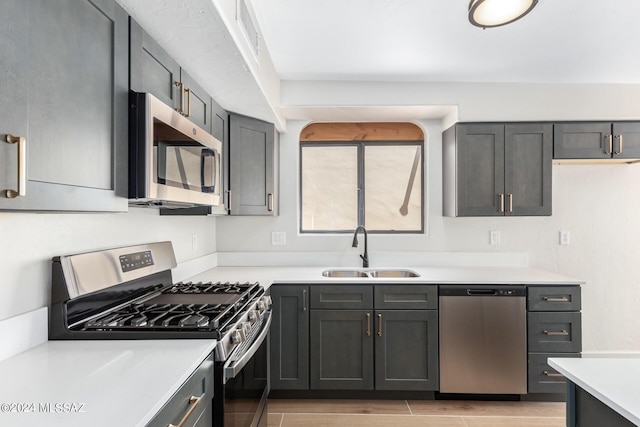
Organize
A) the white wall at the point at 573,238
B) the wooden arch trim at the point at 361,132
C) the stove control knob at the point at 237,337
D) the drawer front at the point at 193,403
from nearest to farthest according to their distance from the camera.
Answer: the drawer front at the point at 193,403
the stove control knob at the point at 237,337
the white wall at the point at 573,238
the wooden arch trim at the point at 361,132

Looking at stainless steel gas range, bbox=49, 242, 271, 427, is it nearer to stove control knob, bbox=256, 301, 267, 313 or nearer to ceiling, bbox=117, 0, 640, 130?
stove control knob, bbox=256, 301, 267, 313

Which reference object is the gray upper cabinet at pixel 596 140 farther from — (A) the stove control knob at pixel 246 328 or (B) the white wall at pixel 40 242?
(B) the white wall at pixel 40 242

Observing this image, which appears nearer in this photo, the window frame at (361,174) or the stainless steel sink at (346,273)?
the stainless steel sink at (346,273)

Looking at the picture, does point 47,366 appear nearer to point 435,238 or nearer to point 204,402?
point 204,402

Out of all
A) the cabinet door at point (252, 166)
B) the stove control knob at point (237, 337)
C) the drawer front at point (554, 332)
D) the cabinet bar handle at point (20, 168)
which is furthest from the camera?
the cabinet door at point (252, 166)

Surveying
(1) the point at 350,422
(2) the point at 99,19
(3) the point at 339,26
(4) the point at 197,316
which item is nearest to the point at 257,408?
(4) the point at 197,316

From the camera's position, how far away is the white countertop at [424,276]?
257 centimetres

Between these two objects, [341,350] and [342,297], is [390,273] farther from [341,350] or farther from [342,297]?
[341,350]

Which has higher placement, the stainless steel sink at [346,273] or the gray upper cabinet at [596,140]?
the gray upper cabinet at [596,140]

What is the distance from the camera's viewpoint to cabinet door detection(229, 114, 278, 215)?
2662 mm

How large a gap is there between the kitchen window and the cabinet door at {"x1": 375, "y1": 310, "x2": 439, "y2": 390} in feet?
3.19

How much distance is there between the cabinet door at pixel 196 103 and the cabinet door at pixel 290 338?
118cm

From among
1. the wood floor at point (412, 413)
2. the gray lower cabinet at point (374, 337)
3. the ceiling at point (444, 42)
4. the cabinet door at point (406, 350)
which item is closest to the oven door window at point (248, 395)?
the wood floor at point (412, 413)

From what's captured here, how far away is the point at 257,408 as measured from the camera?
1.78m
